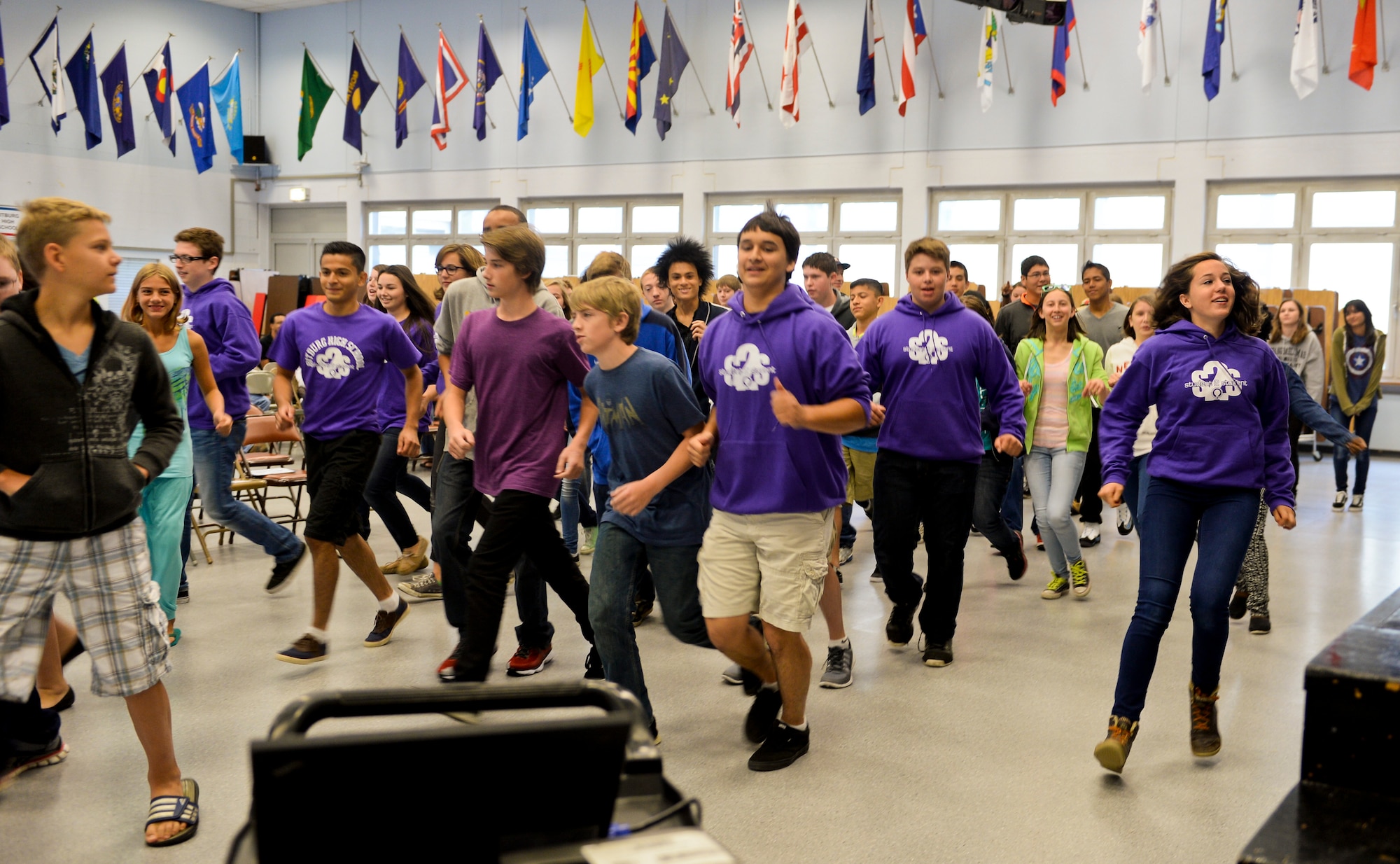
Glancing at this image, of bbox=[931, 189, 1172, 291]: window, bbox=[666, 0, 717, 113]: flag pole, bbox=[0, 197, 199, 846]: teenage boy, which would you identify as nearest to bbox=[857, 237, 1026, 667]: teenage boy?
bbox=[0, 197, 199, 846]: teenage boy

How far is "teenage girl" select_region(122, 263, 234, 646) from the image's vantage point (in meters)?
4.07

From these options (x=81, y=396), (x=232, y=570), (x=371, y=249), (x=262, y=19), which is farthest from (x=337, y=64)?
(x=81, y=396)

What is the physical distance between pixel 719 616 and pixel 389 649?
2.02m

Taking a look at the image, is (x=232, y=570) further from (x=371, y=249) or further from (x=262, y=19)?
(x=262, y=19)

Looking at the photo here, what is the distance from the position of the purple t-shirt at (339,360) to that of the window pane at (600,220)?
12.7 metres

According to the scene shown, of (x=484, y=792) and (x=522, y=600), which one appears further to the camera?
(x=522, y=600)

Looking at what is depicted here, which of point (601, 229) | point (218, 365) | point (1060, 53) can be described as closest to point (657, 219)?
point (601, 229)

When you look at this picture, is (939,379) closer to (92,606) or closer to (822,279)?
(822,279)

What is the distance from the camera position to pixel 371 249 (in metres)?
19.1

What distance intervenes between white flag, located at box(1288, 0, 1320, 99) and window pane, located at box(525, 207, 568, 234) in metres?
10.4

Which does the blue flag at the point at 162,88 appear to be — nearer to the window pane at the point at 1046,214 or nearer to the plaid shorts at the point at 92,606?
the window pane at the point at 1046,214

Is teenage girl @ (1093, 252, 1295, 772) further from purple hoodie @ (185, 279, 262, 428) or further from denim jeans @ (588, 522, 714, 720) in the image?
purple hoodie @ (185, 279, 262, 428)

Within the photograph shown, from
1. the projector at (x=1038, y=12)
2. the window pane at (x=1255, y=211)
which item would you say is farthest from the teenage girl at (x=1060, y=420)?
the window pane at (x=1255, y=211)

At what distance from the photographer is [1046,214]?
47.6 feet
